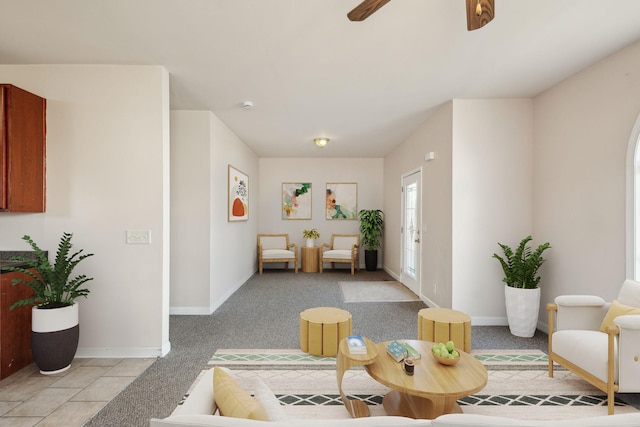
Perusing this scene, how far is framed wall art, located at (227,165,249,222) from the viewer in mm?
5007

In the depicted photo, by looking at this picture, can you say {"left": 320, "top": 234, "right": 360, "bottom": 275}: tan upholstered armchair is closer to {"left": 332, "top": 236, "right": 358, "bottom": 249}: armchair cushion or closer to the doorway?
{"left": 332, "top": 236, "right": 358, "bottom": 249}: armchair cushion

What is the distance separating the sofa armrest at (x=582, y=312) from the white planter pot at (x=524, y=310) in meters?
0.82

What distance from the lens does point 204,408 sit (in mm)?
1140

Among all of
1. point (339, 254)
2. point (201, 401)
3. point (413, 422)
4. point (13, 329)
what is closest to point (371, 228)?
point (339, 254)

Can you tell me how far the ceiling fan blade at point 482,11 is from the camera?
1.65 meters

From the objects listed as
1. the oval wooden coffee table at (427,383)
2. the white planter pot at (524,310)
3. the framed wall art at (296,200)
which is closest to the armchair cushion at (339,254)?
the framed wall art at (296,200)

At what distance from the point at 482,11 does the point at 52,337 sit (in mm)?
3660

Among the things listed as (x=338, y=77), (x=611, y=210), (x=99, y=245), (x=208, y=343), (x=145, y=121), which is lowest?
(x=208, y=343)

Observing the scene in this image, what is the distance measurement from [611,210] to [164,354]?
413cm

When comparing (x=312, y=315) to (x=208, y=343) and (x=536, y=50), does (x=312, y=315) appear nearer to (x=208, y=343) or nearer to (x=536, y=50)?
(x=208, y=343)

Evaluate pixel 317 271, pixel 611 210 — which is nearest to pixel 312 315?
pixel 611 210

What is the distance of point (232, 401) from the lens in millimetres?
1123

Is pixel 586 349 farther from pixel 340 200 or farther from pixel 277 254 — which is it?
pixel 340 200

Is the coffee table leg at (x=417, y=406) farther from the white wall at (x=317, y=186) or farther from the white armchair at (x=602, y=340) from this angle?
the white wall at (x=317, y=186)
